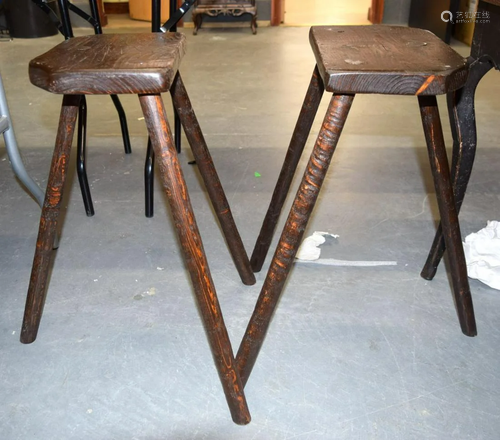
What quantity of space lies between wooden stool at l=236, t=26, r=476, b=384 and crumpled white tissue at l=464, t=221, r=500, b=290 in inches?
9.3

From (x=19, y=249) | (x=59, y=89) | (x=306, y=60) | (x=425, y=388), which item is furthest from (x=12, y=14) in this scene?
(x=425, y=388)

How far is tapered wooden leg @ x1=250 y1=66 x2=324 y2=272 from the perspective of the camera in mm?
1263

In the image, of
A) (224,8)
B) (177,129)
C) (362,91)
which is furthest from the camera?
(224,8)

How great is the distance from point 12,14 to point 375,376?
492 cm

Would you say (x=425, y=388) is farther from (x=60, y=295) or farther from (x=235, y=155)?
(x=235, y=155)

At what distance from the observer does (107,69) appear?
3.03ft

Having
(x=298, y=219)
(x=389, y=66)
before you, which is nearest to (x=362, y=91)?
(x=389, y=66)

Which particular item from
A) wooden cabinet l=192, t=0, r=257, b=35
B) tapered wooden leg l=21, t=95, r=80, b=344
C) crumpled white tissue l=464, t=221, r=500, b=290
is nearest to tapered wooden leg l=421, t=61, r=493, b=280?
crumpled white tissue l=464, t=221, r=500, b=290

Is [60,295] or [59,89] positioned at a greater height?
[59,89]

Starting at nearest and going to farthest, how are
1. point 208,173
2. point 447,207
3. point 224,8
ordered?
1. point 447,207
2. point 208,173
3. point 224,8

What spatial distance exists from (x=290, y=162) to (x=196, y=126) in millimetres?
254

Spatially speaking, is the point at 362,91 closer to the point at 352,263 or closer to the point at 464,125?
the point at 464,125

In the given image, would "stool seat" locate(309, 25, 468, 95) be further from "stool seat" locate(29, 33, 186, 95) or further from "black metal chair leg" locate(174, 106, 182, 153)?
"black metal chair leg" locate(174, 106, 182, 153)

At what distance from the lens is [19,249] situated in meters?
1.68
